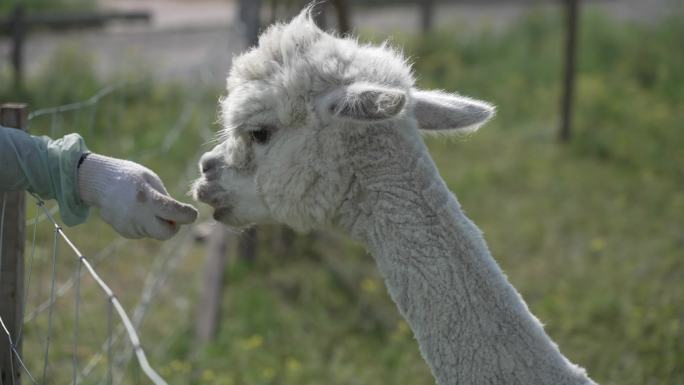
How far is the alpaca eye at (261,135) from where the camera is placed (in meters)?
2.41

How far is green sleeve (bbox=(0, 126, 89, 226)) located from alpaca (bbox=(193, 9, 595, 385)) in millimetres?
546

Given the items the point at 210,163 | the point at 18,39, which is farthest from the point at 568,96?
the point at 210,163

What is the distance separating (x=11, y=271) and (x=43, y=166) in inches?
15.7

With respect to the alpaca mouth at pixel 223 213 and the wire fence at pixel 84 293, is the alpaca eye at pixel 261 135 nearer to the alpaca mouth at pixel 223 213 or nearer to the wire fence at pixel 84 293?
the alpaca mouth at pixel 223 213

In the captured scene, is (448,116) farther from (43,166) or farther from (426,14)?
(426,14)

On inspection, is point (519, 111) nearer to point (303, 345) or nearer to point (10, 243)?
point (303, 345)

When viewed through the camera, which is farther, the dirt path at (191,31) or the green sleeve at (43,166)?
the dirt path at (191,31)

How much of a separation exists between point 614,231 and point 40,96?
4.98 m

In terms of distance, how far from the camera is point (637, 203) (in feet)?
21.0

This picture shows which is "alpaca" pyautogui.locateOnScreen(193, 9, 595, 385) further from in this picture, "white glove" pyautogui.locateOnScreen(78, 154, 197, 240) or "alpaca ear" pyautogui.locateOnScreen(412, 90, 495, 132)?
"white glove" pyautogui.locateOnScreen(78, 154, 197, 240)

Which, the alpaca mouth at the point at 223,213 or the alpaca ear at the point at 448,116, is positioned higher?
the alpaca ear at the point at 448,116

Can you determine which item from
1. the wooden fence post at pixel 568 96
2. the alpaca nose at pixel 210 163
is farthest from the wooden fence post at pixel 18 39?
the alpaca nose at pixel 210 163

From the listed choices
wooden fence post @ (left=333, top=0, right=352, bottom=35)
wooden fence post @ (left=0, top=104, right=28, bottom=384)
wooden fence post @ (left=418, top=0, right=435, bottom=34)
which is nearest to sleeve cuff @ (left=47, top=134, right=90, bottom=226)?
wooden fence post @ (left=0, top=104, right=28, bottom=384)

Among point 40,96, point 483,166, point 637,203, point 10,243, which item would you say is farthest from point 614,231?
point 40,96
